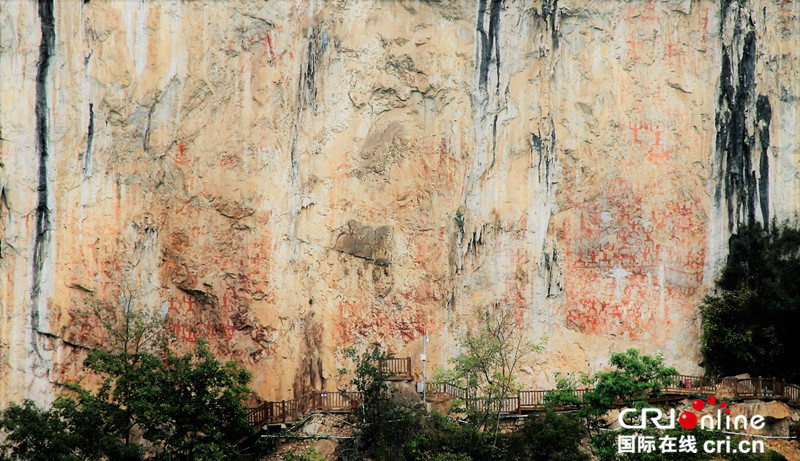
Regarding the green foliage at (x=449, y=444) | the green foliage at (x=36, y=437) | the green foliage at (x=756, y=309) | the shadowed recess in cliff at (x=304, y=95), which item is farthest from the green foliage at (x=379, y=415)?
the green foliage at (x=756, y=309)

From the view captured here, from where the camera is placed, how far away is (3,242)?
30.9 metres

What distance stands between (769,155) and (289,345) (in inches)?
566

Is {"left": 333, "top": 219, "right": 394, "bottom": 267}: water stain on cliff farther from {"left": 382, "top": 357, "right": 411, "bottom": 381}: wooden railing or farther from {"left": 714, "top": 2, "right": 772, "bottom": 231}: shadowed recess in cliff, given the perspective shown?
{"left": 714, "top": 2, "right": 772, "bottom": 231}: shadowed recess in cliff

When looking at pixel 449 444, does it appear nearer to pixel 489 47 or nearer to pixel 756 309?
pixel 756 309

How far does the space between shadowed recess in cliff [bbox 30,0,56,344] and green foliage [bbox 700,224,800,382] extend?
17641mm

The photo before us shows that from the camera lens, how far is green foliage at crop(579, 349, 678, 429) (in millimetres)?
28766

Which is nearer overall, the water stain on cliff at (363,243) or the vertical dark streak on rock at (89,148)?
the vertical dark streak on rock at (89,148)

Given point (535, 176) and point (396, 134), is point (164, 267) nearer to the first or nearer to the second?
point (396, 134)

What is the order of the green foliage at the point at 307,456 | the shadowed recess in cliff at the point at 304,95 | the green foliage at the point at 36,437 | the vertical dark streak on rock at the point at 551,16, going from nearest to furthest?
the green foliage at the point at 36,437 → the green foliage at the point at 307,456 → the shadowed recess in cliff at the point at 304,95 → the vertical dark streak on rock at the point at 551,16

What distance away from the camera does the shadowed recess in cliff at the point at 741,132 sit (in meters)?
34.1

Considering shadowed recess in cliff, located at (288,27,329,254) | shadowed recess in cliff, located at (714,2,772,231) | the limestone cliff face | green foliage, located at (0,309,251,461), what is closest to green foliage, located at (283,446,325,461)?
green foliage, located at (0,309,251,461)

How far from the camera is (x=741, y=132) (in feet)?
112

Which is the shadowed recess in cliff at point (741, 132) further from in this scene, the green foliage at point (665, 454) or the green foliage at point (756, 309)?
the green foliage at point (665, 454)

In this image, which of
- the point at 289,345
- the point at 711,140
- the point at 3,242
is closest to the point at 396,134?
the point at 289,345
